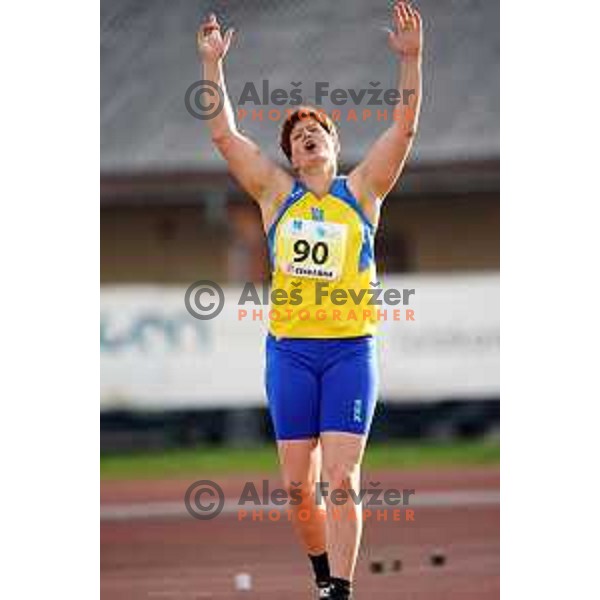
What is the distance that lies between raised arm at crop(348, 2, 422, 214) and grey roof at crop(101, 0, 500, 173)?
1044mm

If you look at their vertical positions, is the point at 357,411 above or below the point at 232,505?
above

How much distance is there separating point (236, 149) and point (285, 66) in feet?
18.6

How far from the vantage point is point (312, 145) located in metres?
7.49

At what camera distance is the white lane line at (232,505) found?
555 inches

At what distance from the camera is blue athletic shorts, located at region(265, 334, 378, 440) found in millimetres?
7406

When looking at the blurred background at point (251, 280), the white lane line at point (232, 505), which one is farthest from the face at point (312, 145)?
the white lane line at point (232, 505)

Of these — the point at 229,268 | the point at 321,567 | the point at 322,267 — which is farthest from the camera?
the point at 229,268

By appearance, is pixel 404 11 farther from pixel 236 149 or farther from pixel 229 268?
pixel 229 268

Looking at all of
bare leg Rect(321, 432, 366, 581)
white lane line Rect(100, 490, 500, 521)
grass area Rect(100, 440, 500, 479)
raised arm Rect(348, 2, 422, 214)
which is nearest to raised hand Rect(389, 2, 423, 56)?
raised arm Rect(348, 2, 422, 214)
